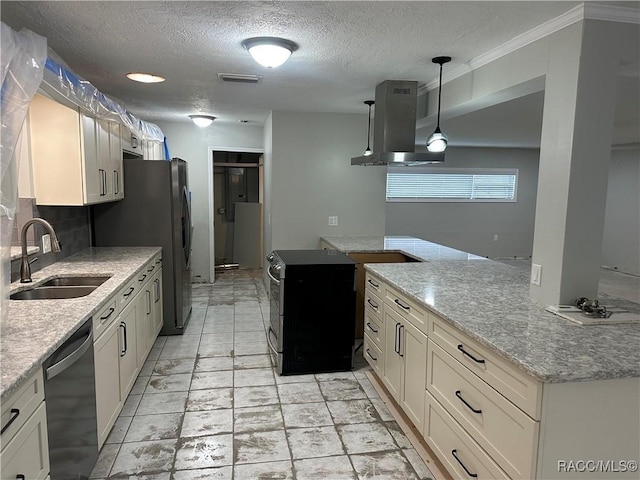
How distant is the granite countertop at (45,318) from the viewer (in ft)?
4.67

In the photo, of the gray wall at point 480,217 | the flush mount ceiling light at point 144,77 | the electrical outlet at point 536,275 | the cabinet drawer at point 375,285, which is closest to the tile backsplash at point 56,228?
the flush mount ceiling light at point 144,77

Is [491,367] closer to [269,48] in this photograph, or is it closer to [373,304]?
[373,304]

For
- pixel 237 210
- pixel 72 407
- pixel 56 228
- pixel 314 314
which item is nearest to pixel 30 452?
pixel 72 407

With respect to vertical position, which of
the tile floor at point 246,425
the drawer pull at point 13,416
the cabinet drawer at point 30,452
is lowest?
the tile floor at point 246,425

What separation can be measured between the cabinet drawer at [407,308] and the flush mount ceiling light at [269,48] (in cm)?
160

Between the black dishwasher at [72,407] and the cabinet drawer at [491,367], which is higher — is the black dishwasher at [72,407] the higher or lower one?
the lower one

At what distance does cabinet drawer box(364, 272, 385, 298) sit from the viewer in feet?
9.83

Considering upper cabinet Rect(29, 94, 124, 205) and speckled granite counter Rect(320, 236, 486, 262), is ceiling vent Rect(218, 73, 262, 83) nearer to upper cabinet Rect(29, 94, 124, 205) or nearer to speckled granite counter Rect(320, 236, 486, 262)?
upper cabinet Rect(29, 94, 124, 205)

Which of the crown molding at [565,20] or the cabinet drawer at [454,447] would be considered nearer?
the cabinet drawer at [454,447]

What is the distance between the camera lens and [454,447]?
6.42 ft

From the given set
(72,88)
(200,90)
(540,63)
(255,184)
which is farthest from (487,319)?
(255,184)

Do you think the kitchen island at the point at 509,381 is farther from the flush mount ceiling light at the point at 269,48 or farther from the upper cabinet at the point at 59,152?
the upper cabinet at the point at 59,152

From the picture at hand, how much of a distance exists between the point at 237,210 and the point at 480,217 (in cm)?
491

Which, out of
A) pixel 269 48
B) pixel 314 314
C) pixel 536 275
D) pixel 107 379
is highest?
pixel 269 48
